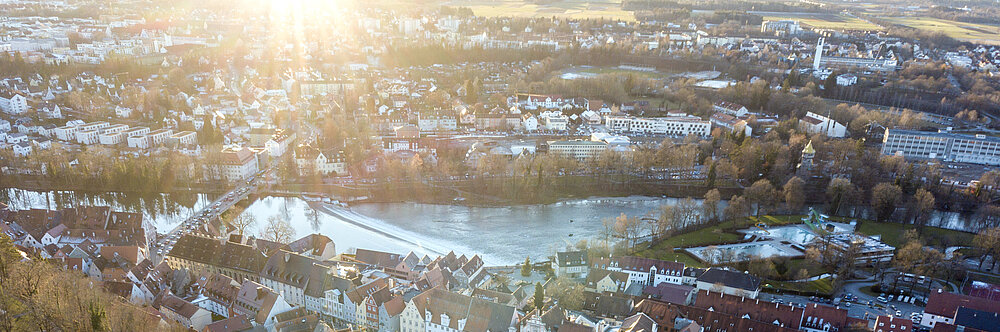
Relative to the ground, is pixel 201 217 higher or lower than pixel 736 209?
lower

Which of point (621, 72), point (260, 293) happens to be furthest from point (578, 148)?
point (621, 72)

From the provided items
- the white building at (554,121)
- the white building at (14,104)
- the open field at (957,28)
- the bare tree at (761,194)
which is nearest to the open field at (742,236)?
the bare tree at (761,194)

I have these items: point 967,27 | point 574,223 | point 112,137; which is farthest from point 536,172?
point 967,27

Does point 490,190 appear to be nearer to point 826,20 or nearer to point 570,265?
point 570,265

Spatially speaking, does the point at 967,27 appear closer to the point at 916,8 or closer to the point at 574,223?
the point at 916,8

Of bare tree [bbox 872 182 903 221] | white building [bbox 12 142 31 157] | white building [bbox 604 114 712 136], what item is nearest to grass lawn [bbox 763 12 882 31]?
white building [bbox 604 114 712 136]

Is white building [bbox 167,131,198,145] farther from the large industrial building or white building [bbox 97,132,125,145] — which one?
the large industrial building

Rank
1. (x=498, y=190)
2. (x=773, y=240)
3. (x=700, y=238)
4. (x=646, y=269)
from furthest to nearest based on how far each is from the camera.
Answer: (x=498, y=190) < (x=700, y=238) < (x=773, y=240) < (x=646, y=269)
